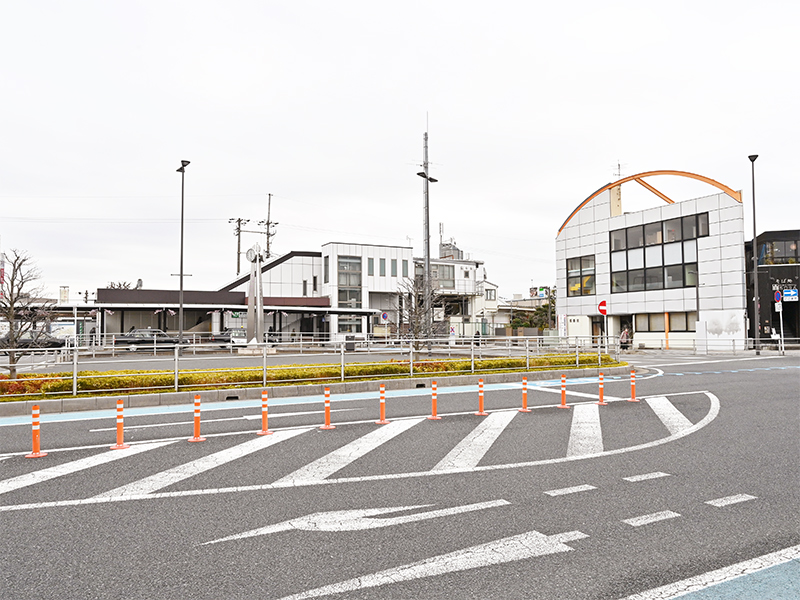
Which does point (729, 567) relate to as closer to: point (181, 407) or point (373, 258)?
point (181, 407)

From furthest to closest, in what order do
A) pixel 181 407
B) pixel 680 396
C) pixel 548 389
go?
pixel 548 389, pixel 680 396, pixel 181 407

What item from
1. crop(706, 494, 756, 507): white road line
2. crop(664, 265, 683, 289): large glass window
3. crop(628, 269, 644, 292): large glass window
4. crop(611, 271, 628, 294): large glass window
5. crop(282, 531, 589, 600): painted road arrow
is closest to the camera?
crop(282, 531, 589, 600): painted road arrow

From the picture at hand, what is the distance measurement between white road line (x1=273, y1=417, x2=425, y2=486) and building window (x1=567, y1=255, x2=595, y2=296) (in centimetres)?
4355

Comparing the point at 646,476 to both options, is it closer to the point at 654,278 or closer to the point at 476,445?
the point at 476,445

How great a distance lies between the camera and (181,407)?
1466 centimetres

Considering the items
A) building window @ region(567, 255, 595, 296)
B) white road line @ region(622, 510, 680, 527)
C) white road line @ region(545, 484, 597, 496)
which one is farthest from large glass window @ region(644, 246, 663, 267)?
white road line @ region(622, 510, 680, 527)

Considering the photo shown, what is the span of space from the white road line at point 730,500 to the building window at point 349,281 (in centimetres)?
5687

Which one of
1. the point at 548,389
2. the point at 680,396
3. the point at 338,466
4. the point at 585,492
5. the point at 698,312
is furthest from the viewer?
the point at 698,312

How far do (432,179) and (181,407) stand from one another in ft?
41.5

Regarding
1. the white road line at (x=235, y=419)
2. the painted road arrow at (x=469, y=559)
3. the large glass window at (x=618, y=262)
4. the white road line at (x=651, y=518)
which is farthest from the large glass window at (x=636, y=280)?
the painted road arrow at (x=469, y=559)

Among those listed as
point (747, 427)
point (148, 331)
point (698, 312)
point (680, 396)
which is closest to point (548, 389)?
point (680, 396)

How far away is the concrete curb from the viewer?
45.3ft

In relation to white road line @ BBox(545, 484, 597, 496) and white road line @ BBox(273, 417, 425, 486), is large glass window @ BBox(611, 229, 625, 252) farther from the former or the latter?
white road line @ BBox(545, 484, 597, 496)

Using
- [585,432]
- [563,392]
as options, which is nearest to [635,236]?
[563,392]
